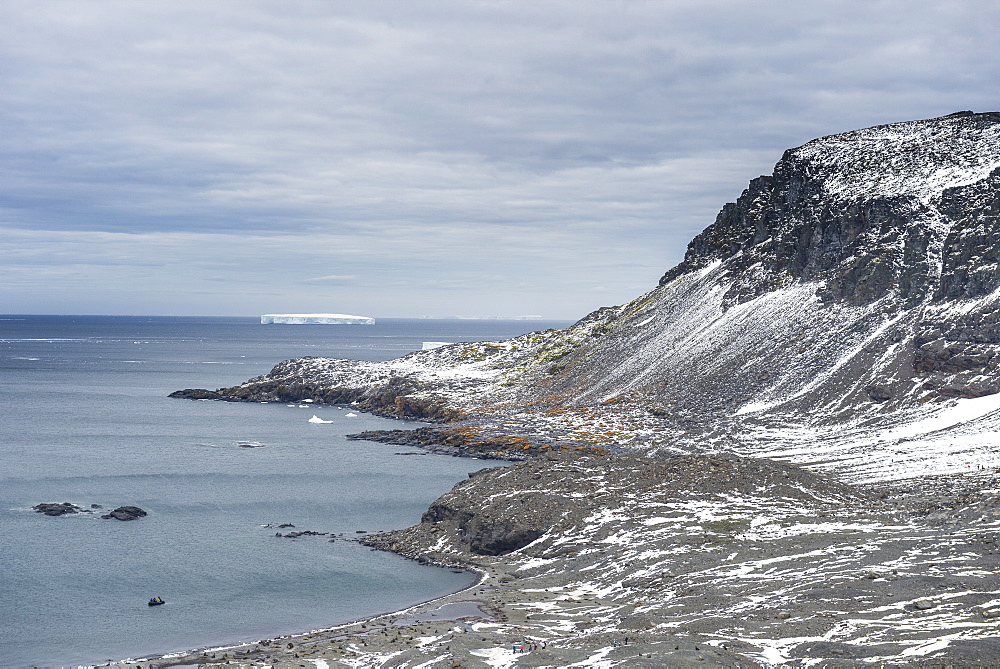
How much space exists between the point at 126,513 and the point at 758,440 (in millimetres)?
47512

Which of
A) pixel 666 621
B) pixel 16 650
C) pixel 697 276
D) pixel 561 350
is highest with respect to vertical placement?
pixel 697 276

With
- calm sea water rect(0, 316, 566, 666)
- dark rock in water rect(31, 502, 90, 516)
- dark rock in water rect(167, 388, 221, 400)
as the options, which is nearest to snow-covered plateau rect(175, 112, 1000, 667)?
dark rock in water rect(167, 388, 221, 400)

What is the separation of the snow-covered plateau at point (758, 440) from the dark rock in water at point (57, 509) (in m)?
Answer: 25.0

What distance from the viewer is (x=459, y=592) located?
41344 mm

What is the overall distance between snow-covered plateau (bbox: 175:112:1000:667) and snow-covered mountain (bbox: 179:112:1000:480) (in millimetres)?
316

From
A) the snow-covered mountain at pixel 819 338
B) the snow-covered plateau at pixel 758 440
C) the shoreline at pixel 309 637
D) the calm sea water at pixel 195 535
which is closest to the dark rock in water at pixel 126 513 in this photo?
the calm sea water at pixel 195 535

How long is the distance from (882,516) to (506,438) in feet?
158

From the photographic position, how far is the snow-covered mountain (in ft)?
227

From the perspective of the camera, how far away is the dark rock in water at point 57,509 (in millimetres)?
60094

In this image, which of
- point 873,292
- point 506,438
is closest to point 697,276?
point 873,292

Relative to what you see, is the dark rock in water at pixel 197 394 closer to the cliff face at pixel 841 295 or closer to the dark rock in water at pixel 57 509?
the cliff face at pixel 841 295

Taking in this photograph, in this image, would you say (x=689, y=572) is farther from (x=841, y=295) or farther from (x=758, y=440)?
(x=841, y=295)

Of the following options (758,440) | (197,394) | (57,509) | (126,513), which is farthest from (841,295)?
(197,394)

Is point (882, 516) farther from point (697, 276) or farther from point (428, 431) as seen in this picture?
point (697, 276)
